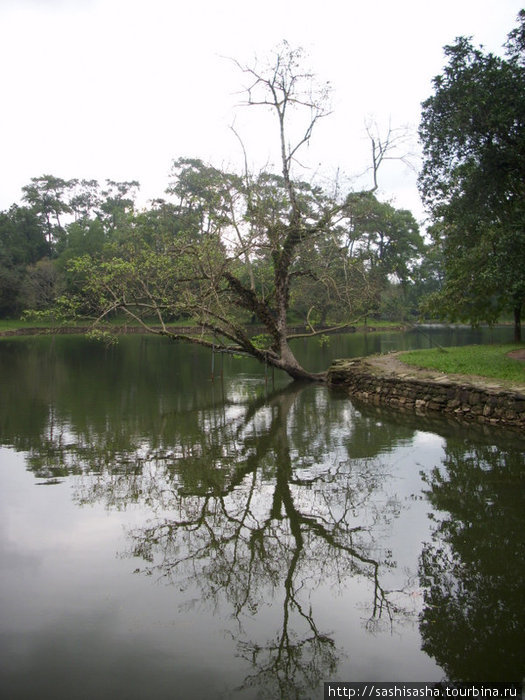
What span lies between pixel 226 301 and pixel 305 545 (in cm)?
1507

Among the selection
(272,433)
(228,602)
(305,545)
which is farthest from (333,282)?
(228,602)

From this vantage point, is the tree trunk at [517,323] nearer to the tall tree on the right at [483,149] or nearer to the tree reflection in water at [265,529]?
the tall tree on the right at [483,149]

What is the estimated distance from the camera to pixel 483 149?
1585 cm

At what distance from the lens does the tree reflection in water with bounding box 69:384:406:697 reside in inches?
189

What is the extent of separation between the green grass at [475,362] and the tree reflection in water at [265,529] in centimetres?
625

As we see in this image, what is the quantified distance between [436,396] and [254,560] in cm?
1044

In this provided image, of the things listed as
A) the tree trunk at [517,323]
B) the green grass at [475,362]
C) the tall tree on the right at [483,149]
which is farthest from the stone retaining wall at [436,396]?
the tree trunk at [517,323]

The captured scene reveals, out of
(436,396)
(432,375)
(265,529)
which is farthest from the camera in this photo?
(432,375)

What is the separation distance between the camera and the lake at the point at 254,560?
4422 mm

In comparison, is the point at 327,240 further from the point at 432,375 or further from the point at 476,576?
the point at 476,576

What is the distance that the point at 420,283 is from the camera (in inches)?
3209

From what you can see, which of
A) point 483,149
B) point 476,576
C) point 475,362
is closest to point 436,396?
point 475,362

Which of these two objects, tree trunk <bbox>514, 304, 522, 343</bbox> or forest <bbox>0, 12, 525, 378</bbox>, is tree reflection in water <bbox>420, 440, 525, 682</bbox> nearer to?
forest <bbox>0, 12, 525, 378</bbox>

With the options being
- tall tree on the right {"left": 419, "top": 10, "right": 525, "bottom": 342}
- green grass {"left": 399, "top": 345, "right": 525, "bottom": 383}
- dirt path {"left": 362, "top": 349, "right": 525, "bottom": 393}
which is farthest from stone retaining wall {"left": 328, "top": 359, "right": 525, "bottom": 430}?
tall tree on the right {"left": 419, "top": 10, "right": 525, "bottom": 342}
